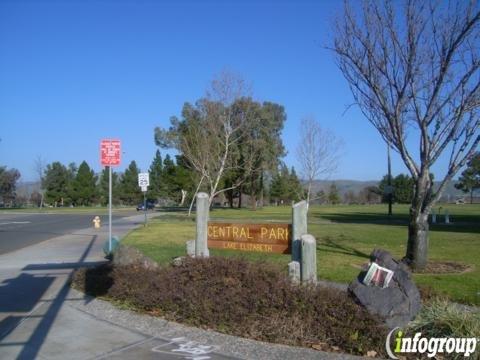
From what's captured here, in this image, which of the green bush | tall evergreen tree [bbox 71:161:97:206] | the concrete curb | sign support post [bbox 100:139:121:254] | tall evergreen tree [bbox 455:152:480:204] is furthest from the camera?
tall evergreen tree [bbox 71:161:97:206]

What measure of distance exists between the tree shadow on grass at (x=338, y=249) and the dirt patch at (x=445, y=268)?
6.48ft

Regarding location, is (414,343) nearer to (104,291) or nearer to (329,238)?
(104,291)

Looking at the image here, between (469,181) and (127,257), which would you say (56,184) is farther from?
(127,257)

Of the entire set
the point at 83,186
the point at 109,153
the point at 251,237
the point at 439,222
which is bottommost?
the point at 439,222

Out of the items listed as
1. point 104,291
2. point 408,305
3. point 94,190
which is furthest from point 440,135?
point 94,190

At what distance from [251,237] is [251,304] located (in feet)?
9.22

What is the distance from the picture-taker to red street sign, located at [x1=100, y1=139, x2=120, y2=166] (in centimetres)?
1509

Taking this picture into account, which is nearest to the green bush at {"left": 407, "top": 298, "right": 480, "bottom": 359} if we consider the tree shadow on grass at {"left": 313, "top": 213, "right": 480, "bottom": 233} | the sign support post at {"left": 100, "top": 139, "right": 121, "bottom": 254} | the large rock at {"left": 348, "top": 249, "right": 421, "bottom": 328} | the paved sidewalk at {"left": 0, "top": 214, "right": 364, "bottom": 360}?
the large rock at {"left": 348, "top": 249, "right": 421, "bottom": 328}

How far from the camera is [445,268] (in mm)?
11875

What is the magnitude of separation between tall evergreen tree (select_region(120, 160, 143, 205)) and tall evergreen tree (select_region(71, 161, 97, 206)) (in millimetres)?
5806

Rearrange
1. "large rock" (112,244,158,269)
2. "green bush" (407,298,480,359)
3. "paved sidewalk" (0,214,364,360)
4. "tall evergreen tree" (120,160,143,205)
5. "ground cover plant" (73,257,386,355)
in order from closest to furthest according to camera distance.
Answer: "green bush" (407,298,480,359) < "paved sidewalk" (0,214,364,360) < "ground cover plant" (73,257,386,355) < "large rock" (112,244,158,269) < "tall evergreen tree" (120,160,143,205)

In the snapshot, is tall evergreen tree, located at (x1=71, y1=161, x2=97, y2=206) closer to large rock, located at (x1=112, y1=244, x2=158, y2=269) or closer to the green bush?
large rock, located at (x1=112, y1=244, x2=158, y2=269)

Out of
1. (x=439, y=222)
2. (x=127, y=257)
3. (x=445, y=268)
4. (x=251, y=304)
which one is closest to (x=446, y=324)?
(x=251, y=304)

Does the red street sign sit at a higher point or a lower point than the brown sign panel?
higher
